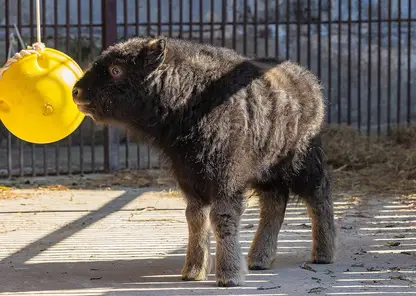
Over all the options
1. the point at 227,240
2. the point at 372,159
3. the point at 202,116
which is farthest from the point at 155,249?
the point at 372,159

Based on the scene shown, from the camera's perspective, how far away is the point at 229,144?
19.2ft

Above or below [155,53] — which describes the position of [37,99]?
below

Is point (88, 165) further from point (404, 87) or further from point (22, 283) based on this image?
point (22, 283)

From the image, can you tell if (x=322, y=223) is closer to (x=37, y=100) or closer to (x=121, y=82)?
(x=121, y=82)

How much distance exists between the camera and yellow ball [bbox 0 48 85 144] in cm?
605

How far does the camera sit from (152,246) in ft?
23.9

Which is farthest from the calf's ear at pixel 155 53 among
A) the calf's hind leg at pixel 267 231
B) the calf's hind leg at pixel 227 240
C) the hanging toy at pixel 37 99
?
the calf's hind leg at pixel 267 231

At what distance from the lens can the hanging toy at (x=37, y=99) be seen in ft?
19.8

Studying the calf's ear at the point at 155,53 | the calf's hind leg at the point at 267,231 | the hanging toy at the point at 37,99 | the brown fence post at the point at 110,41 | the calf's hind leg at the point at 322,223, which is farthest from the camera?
the brown fence post at the point at 110,41

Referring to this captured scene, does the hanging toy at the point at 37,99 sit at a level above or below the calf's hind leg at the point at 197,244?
above

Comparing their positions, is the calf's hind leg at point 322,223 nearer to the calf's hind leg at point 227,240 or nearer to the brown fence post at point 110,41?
the calf's hind leg at point 227,240

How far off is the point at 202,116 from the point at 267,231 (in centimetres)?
124

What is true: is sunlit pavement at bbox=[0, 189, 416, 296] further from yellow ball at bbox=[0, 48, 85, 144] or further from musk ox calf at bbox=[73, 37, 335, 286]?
yellow ball at bbox=[0, 48, 85, 144]

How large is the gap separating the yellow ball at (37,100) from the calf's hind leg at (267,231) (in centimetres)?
161
